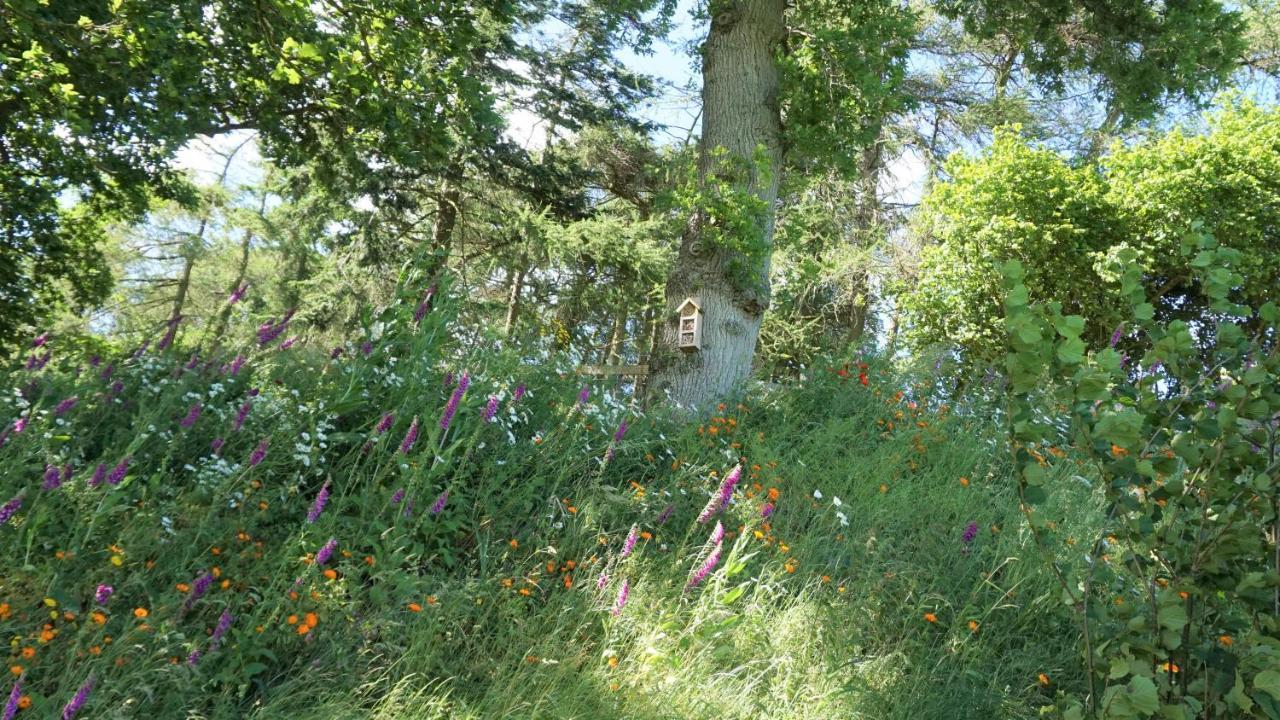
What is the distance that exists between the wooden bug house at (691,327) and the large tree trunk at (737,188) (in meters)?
0.05

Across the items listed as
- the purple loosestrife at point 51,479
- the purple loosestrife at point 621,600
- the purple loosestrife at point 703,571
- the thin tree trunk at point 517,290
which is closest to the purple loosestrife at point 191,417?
the purple loosestrife at point 51,479

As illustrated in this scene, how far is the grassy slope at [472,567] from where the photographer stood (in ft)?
9.21

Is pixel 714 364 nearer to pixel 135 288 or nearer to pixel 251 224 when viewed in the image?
pixel 251 224

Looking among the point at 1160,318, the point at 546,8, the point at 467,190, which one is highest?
the point at 546,8

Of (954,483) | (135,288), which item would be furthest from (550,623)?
(135,288)

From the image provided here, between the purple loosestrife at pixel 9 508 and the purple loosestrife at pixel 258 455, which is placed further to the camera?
the purple loosestrife at pixel 258 455

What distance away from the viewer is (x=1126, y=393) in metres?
2.55

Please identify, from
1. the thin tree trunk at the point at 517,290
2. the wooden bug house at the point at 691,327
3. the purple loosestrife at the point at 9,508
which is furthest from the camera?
the thin tree trunk at the point at 517,290

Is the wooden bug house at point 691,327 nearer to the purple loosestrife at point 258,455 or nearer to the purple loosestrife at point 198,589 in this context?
the purple loosestrife at point 258,455

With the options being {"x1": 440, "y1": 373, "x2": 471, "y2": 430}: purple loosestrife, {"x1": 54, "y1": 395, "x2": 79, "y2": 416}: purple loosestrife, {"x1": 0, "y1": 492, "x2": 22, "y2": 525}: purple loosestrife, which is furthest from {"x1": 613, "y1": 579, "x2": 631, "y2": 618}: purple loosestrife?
{"x1": 54, "y1": 395, "x2": 79, "y2": 416}: purple loosestrife

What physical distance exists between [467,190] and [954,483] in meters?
12.2

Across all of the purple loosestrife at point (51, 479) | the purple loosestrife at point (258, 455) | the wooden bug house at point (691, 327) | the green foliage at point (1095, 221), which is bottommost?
the purple loosestrife at point (51, 479)

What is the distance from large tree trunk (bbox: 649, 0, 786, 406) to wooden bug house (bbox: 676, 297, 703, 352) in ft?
0.17

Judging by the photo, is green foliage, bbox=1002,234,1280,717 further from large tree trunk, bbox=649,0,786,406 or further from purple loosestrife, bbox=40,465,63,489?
large tree trunk, bbox=649,0,786,406
